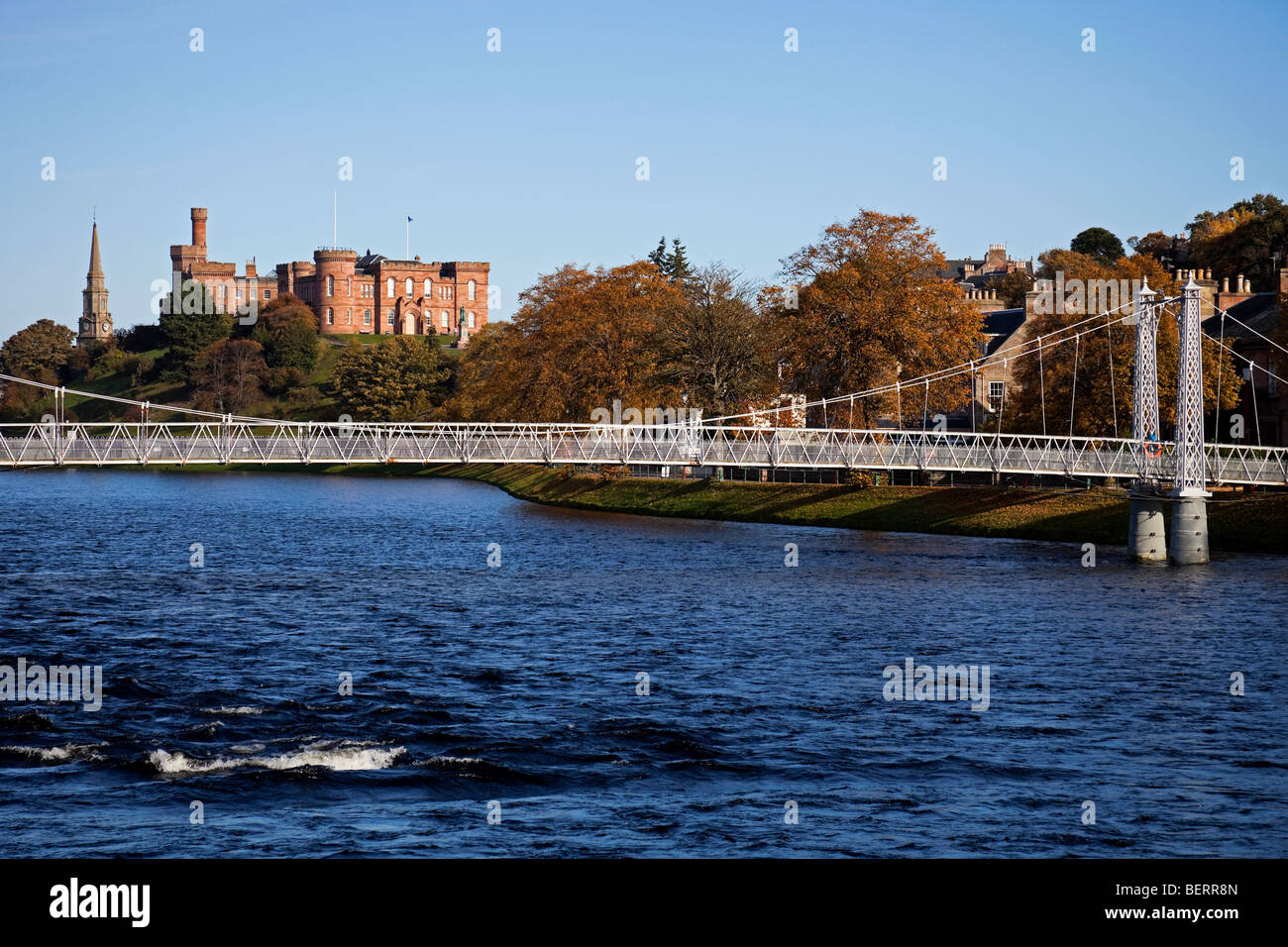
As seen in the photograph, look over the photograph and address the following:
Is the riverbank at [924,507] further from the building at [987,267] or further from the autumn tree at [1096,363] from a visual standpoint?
the building at [987,267]

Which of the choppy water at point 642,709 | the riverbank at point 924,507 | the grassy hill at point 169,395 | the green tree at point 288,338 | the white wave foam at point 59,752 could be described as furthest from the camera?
the green tree at point 288,338

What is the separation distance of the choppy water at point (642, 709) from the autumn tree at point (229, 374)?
118893 mm

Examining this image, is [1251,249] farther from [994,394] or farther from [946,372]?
[946,372]

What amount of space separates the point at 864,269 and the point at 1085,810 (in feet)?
178

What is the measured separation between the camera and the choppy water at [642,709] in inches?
728

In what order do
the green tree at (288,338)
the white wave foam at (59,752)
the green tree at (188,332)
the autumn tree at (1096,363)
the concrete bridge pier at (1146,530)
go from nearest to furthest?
1. the white wave foam at (59,752)
2. the concrete bridge pier at (1146,530)
3. the autumn tree at (1096,363)
4. the green tree at (288,338)
5. the green tree at (188,332)

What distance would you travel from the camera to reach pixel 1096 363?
232 ft

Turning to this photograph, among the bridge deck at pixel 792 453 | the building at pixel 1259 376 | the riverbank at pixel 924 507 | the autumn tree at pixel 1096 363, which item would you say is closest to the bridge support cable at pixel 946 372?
the autumn tree at pixel 1096 363

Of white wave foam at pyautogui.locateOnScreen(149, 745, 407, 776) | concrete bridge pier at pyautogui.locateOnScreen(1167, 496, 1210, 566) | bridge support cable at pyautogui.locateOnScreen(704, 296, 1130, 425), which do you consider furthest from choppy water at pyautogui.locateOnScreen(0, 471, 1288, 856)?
bridge support cable at pyautogui.locateOnScreen(704, 296, 1130, 425)

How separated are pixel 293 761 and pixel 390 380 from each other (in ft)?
413

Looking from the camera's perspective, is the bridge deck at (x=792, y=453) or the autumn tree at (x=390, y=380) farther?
the autumn tree at (x=390, y=380)

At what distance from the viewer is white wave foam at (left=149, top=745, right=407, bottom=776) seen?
21266mm

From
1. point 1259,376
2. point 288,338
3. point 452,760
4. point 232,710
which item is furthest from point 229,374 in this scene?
point 452,760

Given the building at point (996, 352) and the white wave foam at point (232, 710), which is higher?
the building at point (996, 352)
